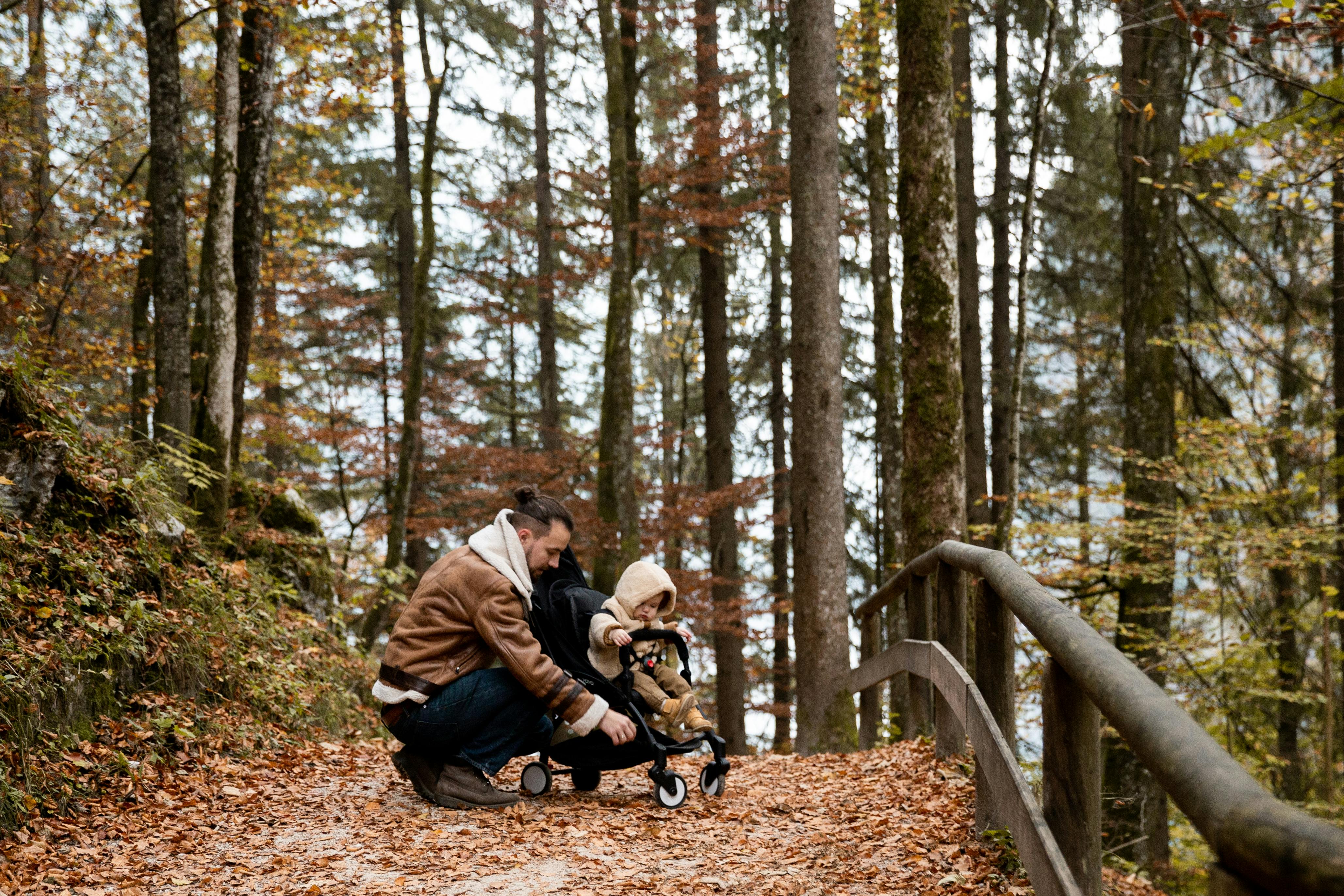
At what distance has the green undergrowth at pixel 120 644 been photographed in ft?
16.1

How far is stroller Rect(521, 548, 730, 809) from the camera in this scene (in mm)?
5230

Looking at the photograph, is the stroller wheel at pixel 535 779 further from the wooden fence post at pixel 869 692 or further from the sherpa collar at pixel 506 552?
the wooden fence post at pixel 869 692

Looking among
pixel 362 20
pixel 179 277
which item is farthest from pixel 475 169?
pixel 179 277

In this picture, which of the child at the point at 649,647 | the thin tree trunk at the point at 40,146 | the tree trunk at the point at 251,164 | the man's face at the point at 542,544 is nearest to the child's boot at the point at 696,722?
the child at the point at 649,647

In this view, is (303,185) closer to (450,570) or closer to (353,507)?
(353,507)

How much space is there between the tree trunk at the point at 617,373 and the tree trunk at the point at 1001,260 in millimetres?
7272

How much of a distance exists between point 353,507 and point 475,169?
8.21 metres

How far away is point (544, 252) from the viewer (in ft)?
62.7

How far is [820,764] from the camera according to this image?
6867 millimetres

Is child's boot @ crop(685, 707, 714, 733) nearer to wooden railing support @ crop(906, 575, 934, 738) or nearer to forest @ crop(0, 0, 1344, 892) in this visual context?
wooden railing support @ crop(906, 575, 934, 738)

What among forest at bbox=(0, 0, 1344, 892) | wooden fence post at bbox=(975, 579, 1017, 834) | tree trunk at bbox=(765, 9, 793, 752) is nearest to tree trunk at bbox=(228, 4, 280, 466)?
forest at bbox=(0, 0, 1344, 892)

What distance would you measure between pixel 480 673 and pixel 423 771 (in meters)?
0.65

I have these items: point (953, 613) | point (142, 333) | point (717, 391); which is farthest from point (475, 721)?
point (717, 391)

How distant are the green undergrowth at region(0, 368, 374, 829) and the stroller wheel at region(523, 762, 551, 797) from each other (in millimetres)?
2049
